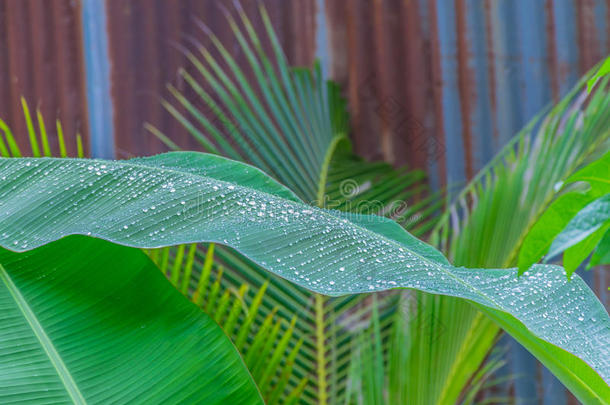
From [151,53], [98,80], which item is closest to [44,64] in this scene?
[98,80]

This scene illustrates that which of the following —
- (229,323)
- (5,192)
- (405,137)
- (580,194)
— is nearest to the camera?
(580,194)

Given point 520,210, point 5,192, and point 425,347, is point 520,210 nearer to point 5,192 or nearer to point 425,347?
point 425,347

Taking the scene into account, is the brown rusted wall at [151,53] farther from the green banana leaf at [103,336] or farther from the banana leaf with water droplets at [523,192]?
the green banana leaf at [103,336]

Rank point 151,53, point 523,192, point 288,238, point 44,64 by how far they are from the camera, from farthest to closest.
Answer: point 44,64 < point 151,53 < point 523,192 < point 288,238

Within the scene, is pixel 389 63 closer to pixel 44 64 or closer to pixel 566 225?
pixel 44 64

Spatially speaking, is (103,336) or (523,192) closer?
(103,336)

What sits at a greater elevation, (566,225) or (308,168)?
(566,225)

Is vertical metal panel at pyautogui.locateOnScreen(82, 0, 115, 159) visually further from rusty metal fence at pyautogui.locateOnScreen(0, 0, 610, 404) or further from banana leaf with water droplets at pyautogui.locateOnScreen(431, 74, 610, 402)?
banana leaf with water droplets at pyautogui.locateOnScreen(431, 74, 610, 402)

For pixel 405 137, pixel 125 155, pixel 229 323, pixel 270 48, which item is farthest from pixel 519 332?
pixel 125 155

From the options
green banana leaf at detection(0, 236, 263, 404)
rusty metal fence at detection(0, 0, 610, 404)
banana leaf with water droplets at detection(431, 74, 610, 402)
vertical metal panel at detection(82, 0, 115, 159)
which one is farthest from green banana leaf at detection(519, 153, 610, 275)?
vertical metal panel at detection(82, 0, 115, 159)
